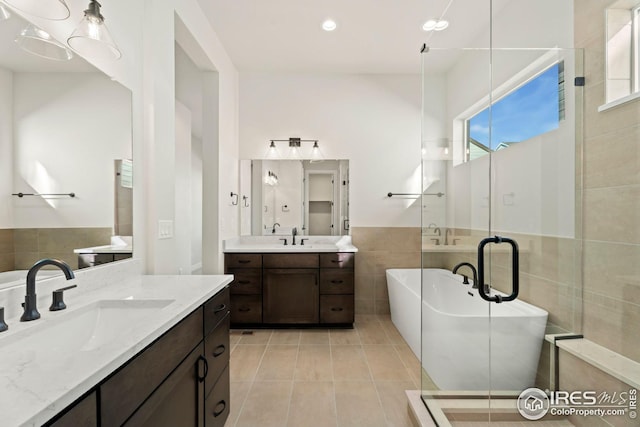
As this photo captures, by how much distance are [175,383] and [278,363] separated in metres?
1.62

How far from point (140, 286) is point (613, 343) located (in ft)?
6.93

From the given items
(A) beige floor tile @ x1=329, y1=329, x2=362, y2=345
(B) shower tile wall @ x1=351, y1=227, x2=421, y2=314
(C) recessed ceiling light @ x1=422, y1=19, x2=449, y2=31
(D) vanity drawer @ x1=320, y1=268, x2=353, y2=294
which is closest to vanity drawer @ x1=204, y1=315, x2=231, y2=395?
(A) beige floor tile @ x1=329, y1=329, x2=362, y2=345

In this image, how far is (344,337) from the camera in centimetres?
311

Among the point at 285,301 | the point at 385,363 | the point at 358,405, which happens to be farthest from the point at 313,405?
the point at 285,301

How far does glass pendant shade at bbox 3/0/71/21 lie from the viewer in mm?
1114

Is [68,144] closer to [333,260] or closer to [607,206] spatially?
[607,206]

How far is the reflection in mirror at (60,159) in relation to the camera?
1.09 metres

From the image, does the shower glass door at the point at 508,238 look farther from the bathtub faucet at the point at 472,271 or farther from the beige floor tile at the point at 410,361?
the beige floor tile at the point at 410,361

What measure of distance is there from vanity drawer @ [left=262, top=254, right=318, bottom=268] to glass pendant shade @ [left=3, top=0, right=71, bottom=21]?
2.42 metres

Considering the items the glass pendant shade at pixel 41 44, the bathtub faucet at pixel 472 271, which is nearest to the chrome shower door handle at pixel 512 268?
the bathtub faucet at pixel 472 271

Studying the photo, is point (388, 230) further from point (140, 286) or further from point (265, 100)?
point (140, 286)

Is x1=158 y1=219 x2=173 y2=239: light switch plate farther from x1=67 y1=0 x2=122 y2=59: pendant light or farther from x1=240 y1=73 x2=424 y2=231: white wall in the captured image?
x1=240 y1=73 x2=424 y2=231: white wall

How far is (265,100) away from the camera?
3.80m

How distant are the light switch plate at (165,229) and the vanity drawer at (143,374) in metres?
0.85
